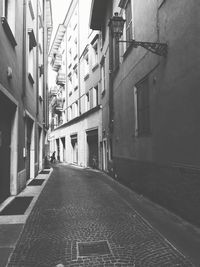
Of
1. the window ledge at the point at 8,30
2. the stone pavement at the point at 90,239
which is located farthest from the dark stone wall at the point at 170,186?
the window ledge at the point at 8,30

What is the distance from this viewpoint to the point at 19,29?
9703mm

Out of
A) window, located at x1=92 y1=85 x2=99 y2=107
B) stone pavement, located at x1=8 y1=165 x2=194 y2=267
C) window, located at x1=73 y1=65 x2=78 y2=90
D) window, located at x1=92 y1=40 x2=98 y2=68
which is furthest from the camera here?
window, located at x1=73 y1=65 x2=78 y2=90

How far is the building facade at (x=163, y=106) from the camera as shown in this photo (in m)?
5.67

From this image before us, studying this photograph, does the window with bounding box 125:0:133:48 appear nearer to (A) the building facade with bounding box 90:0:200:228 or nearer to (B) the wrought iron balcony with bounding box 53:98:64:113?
(A) the building facade with bounding box 90:0:200:228

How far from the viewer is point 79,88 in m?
25.1

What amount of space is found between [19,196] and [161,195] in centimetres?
449

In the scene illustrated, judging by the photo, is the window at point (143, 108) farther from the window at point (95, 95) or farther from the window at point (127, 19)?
the window at point (95, 95)

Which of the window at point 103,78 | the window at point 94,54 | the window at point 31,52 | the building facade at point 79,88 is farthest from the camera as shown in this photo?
the window at point 94,54

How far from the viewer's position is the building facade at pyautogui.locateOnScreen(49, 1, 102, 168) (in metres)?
20.7

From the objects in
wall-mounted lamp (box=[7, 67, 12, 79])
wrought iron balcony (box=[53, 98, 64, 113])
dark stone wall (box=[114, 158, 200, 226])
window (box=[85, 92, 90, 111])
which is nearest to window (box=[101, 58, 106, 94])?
window (box=[85, 92, 90, 111])

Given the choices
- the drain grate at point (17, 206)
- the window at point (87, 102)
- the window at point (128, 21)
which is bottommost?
the drain grate at point (17, 206)

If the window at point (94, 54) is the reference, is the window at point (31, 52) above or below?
below

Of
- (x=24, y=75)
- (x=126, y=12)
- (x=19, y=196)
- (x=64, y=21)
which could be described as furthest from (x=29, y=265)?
(x=64, y=21)

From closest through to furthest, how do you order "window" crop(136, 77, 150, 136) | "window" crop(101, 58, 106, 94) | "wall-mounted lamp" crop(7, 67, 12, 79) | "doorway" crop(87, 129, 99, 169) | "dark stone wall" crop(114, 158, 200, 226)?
"dark stone wall" crop(114, 158, 200, 226)
"wall-mounted lamp" crop(7, 67, 12, 79)
"window" crop(136, 77, 150, 136)
"window" crop(101, 58, 106, 94)
"doorway" crop(87, 129, 99, 169)
